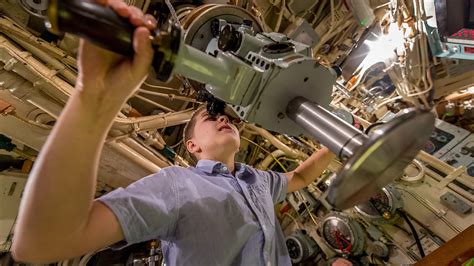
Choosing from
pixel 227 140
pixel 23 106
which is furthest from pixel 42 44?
pixel 227 140

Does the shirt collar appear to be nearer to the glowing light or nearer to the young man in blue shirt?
the young man in blue shirt

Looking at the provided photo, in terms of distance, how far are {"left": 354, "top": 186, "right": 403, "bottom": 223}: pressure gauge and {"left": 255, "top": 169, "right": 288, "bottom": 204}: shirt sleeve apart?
0.76 meters

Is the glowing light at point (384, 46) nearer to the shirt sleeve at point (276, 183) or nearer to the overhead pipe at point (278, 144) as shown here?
the overhead pipe at point (278, 144)

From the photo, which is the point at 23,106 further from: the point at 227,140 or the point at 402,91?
the point at 402,91

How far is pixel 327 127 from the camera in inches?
31.5

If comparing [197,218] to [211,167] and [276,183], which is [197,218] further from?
[276,183]

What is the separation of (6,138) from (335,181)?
1.88 meters

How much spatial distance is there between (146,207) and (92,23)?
594 millimetres

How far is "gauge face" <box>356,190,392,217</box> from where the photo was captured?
203 centimetres

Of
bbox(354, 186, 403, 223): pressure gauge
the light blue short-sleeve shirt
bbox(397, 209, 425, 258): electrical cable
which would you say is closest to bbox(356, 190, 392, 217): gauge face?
bbox(354, 186, 403, 223): pressure gauge

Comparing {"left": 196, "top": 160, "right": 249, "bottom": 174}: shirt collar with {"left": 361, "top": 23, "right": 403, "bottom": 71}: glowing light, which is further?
{"left": 361, "top": 23, "right": 403, "bottom": 71}: glowing light

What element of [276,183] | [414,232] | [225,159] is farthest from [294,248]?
[225,159]

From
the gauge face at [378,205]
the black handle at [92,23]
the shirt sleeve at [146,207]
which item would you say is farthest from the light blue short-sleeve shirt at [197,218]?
the gauge face at [378,205]

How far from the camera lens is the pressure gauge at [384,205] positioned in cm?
202
